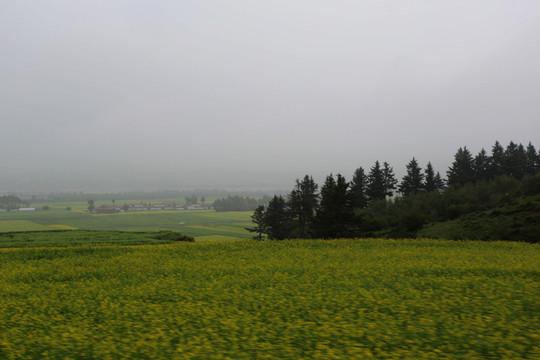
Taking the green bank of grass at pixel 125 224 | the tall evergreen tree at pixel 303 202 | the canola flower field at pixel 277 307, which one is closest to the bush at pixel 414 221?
the tall evergreen tree at pixel 303 202

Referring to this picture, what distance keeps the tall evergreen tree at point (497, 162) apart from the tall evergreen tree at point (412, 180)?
16816 millimetres

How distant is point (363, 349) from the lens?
706cm

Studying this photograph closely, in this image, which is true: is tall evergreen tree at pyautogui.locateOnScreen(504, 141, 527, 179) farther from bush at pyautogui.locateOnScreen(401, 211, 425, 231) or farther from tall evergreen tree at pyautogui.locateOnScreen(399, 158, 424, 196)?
bush at pyautogui.locateOnScreen(401, 211, 425, 231)

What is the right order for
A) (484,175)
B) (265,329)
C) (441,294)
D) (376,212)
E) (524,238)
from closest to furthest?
(265,329)
(441,294)
(524,238)
(376,212)
(484,175)

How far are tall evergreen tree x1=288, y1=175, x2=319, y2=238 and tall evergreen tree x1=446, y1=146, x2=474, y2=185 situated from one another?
128 feet

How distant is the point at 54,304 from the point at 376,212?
67.4 metres

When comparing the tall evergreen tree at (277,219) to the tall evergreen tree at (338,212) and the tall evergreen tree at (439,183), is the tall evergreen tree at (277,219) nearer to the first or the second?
the tall evergreen tree at (338,212)

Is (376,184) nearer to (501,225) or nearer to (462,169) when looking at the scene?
(462,169)

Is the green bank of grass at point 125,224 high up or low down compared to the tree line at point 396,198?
down

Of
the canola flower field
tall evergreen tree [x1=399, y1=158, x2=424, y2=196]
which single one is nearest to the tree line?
tall evergreen tree [x1=399, y1=158, x2=424, y2=196]

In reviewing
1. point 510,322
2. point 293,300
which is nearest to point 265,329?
point 293,300

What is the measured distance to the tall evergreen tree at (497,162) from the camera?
78625 mm

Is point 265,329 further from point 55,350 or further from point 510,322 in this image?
point 510,322

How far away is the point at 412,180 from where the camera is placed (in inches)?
3255
